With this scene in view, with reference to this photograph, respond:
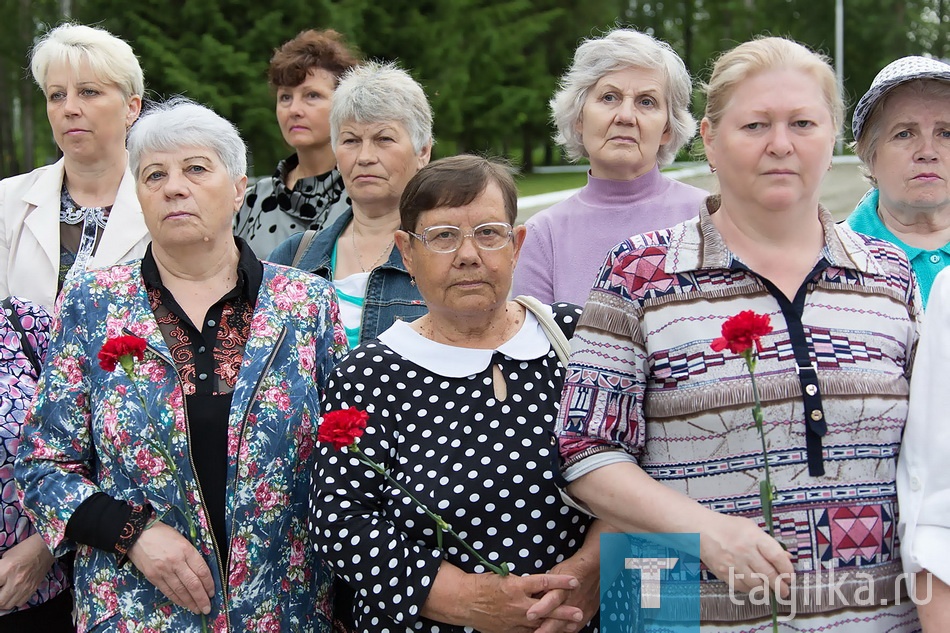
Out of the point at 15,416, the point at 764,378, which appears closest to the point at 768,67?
the point at 764,378

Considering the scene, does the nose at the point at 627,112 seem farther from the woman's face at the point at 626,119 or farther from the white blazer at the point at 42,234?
the white blazer at the point at 42,234

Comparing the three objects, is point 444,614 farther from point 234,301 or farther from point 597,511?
point 234,301

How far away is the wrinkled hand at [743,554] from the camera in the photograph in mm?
1903

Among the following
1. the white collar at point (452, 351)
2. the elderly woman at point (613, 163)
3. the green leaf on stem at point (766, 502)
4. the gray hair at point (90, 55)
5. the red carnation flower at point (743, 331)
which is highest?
the gray hair at point (90, 55)

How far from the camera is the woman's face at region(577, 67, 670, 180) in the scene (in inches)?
133

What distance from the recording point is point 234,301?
8.93 feet

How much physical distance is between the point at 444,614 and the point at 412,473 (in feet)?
1.08

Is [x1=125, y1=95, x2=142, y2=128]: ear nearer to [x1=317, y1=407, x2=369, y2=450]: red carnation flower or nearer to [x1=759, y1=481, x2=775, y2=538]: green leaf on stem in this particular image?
[x1=317, y1=407, x2=369, y2=450]: red carnation flower

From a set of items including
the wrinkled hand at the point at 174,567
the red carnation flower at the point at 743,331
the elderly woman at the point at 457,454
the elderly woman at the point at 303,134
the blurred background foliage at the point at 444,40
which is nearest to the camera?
the red carnation flower at the point at 743,331

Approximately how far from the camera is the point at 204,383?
2.56 meters

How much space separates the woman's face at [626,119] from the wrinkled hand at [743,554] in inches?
68.5

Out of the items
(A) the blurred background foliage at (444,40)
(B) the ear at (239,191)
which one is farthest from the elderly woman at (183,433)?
(A) the blurred background foliage at (444,40)

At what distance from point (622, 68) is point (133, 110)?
1.82 metres

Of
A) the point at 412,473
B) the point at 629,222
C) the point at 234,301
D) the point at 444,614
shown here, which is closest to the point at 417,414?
the point at 412,473
